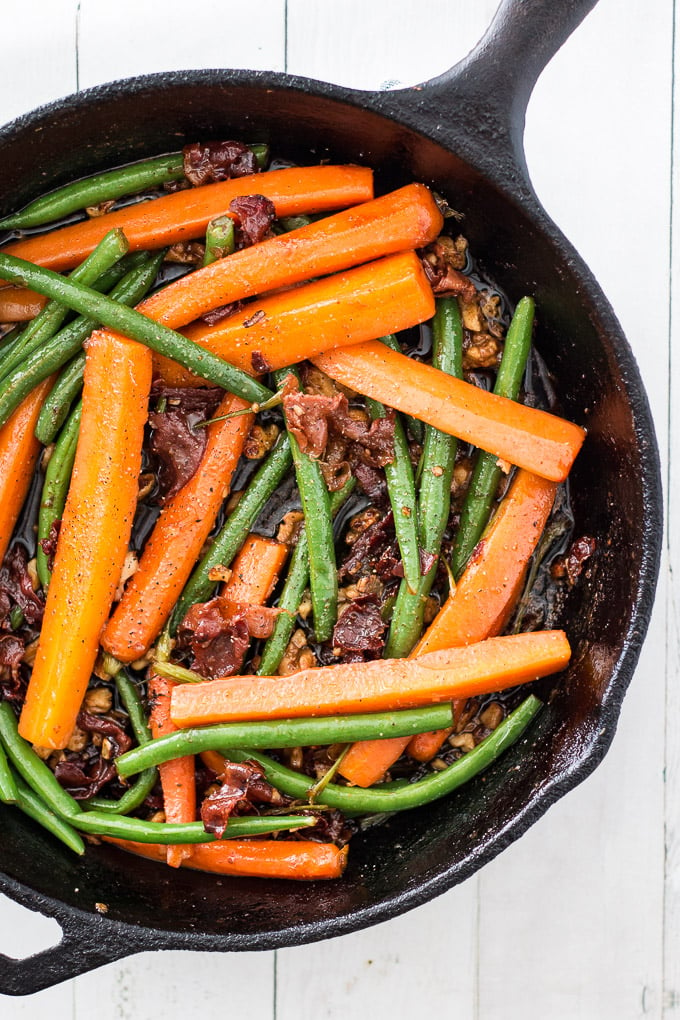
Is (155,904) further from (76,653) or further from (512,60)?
(512,60)


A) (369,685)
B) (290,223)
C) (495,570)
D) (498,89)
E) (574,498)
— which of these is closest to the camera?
(498,89)

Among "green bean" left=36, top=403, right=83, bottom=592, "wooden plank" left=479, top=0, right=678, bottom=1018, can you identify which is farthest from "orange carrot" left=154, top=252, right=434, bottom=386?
"wooden plank" left=479, top=0, right=678, bottom=1018

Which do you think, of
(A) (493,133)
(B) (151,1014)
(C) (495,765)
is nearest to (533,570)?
(C) (495,765)

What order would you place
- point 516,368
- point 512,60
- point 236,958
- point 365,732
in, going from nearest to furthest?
point 512,60
point 365,732
point 516,368
point 236,958

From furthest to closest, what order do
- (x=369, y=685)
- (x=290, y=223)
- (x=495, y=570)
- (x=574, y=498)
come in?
(x=574, y=498), (x=290, y=223), (x=495, y=570), (x=369, y=685)

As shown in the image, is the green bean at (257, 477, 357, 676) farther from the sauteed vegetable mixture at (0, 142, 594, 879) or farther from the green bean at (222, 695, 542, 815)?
the green bean at (222, 695, 542, 815)

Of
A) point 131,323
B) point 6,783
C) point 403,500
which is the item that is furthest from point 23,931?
point 131,323

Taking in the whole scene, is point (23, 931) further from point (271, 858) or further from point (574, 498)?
point (574, 498)
